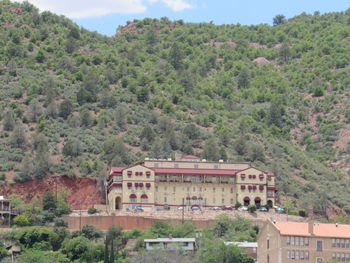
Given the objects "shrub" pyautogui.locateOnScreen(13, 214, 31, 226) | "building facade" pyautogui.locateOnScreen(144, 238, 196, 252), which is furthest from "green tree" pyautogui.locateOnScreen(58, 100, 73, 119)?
→ "building facade" pyautogui.locateOnScreen(144, 238, 196, 252)

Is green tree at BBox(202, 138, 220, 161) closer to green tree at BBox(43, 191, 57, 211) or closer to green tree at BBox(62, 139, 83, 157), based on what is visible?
green tree at BBox(62, 139, 83, 157)

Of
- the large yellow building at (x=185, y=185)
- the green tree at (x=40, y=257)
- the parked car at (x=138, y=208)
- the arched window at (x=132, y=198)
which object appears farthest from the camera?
the large yellow building at (x=185, y=185)

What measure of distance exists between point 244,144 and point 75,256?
186 ft

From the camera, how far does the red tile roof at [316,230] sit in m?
123

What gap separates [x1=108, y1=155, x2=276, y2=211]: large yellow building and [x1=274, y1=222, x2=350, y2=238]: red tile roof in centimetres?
3378

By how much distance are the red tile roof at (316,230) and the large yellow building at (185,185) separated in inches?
1330

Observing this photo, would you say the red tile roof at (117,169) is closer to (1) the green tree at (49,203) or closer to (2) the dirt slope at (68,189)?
(2) the dirt slope at (68,189)

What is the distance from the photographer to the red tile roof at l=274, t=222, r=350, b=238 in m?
123

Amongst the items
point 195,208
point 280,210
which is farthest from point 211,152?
point 280,210

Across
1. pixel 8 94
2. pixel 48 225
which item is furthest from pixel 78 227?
pixel 8 94

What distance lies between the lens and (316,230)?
407 feet

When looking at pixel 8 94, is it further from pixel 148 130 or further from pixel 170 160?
pixel 170 160

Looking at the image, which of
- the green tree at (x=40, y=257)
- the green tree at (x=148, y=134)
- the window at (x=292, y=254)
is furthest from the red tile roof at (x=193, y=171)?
the window at (x=292, y=254)

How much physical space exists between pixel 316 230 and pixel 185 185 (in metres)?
37.8
